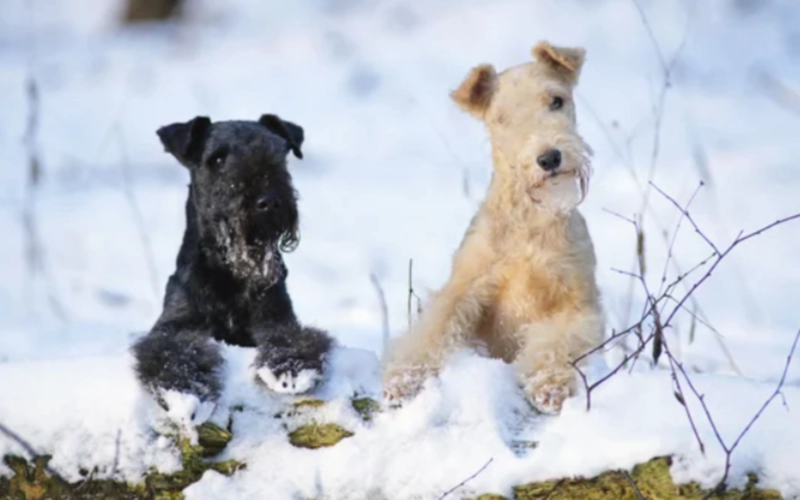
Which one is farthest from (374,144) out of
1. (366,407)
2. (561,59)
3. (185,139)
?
(366,407)

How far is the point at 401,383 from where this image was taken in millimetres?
4176

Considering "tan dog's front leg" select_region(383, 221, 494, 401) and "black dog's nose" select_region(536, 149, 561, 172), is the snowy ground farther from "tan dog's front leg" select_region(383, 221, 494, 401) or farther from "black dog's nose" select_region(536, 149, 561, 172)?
"black dog's nose" select_region(536, 149, 561, 172)

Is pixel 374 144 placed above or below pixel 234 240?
above

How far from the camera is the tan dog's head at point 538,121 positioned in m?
4.52

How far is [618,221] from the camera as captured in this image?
9547 mm

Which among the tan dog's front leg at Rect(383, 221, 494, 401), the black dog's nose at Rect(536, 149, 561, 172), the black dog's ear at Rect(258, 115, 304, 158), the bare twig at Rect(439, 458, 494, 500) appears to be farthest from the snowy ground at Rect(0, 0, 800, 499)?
the black dog's ear at Rect(258, 115, 304, 158)

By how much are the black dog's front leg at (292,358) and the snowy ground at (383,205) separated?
7 cm

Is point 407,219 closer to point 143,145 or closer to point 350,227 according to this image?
point 350,227

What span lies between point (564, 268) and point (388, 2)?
12.3 m

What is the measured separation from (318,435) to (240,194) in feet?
3.67

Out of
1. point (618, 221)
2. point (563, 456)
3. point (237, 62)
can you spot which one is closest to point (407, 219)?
point (618, 221)

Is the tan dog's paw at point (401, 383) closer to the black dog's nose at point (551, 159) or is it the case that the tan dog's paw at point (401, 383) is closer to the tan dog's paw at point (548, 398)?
the tan dog's paw at point (548, 398)

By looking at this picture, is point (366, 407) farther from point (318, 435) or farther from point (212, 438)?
point (212, 438)

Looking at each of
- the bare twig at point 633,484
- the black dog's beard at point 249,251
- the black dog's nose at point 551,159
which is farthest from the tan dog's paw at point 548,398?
the black dog's beard at point 249,251
